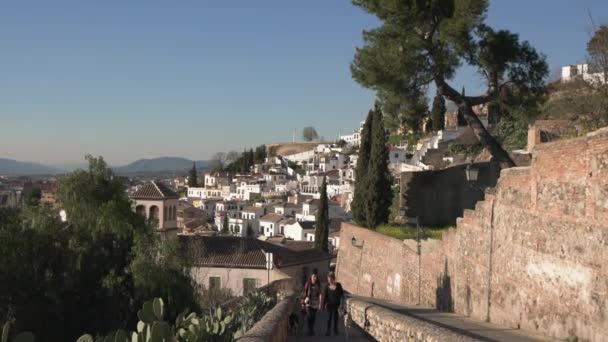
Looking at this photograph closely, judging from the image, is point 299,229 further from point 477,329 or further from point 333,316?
point 477,329

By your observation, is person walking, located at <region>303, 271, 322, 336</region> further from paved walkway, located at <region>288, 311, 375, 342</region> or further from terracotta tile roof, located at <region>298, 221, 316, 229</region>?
terracotta tile roof, located at <region>298, 221, 316, 229</region>

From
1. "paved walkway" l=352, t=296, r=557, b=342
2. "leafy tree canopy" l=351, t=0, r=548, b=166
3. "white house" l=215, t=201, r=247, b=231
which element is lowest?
"white house" l=215, t=201, r=247, b=231

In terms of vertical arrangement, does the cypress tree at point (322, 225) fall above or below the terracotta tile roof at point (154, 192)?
below

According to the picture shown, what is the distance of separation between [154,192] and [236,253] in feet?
29.1

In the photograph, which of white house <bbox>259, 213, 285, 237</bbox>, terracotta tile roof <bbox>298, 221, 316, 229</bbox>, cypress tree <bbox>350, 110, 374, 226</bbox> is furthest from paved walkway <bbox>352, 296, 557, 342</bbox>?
white house <bbox>259, 213, 285, 237</bbox>

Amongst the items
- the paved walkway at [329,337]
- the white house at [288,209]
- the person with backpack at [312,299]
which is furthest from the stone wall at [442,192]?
the white house at [288,209]

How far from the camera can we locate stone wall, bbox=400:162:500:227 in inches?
887

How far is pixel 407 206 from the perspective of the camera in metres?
25.8

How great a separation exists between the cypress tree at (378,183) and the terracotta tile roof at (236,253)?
963cm

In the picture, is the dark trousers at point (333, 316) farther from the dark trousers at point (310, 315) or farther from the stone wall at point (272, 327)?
the stone wall at point (272, 327)

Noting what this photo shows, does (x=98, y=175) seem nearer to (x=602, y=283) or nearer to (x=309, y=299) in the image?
(x=309, y=299)

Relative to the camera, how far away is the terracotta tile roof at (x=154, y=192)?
1599 inches

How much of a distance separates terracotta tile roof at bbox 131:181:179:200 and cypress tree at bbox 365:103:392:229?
17345mm


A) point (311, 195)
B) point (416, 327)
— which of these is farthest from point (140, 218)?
point (311, 195)
